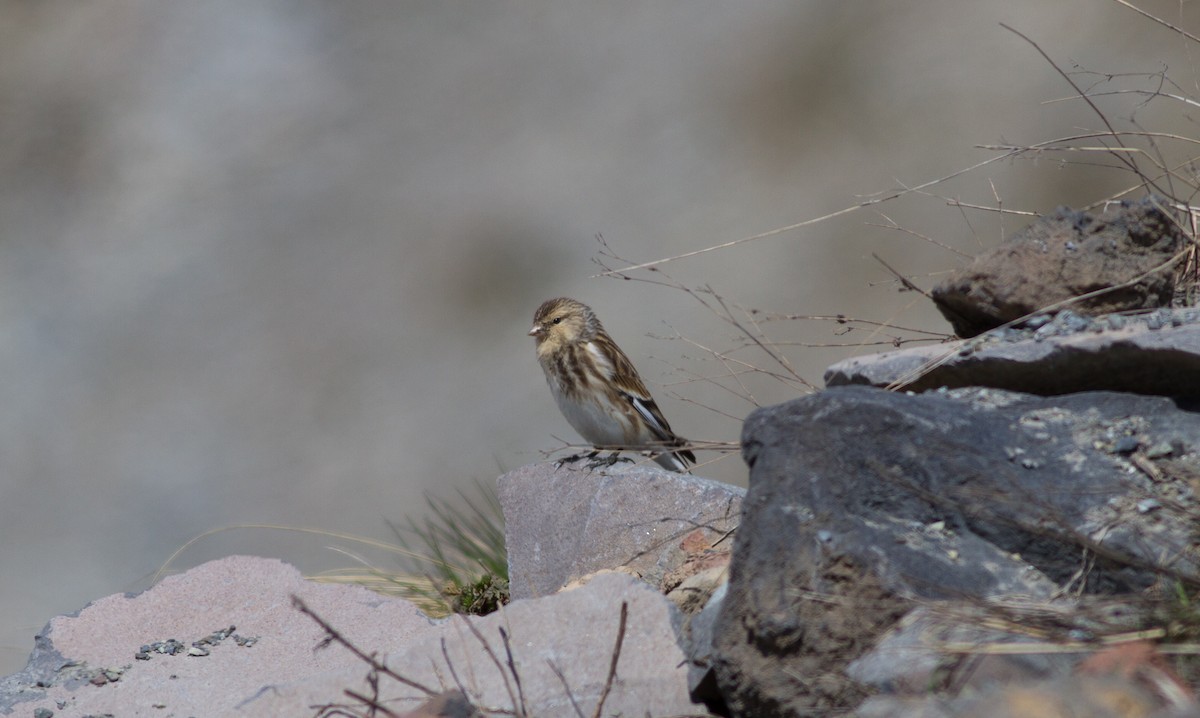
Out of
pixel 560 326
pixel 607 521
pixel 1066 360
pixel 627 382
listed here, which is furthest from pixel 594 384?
pixel 1066 360

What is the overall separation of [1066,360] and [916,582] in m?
0.88

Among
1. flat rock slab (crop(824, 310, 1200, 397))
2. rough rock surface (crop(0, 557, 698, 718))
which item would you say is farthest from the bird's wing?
flat rock slab (crop(824, 310, 1200, 397))

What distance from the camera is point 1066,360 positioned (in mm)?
2867

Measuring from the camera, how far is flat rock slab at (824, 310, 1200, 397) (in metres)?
2.74

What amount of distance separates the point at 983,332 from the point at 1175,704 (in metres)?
1.76

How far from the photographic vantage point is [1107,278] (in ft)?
10.6

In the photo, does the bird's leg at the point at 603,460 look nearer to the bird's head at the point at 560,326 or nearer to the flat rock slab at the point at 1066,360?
the bird's head at the point at 560,326

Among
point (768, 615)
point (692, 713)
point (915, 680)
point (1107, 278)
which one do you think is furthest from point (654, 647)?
point (1107, 278)

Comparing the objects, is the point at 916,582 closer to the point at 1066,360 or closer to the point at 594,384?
the point at 1066,360

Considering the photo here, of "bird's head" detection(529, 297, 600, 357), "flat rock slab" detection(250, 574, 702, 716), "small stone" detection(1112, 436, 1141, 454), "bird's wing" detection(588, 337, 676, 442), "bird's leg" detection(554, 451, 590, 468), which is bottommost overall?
"small stone" detection(1112, 436, 1141, 454)

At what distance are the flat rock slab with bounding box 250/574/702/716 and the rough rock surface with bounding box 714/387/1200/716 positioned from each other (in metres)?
0.36

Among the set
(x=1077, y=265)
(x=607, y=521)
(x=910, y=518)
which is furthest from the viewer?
(x=607, y=521)

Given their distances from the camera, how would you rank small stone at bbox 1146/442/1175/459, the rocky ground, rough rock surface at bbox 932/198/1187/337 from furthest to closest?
rough rock surface at bbox 932/198/1187/337 < small stone at bbox 1146/442/1175/459 < the rocky ground

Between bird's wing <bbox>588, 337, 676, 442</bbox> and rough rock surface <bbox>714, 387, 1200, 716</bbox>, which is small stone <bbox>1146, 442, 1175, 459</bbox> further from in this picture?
bird's wing <bbox>588, 337, 676, 442</bbox>
